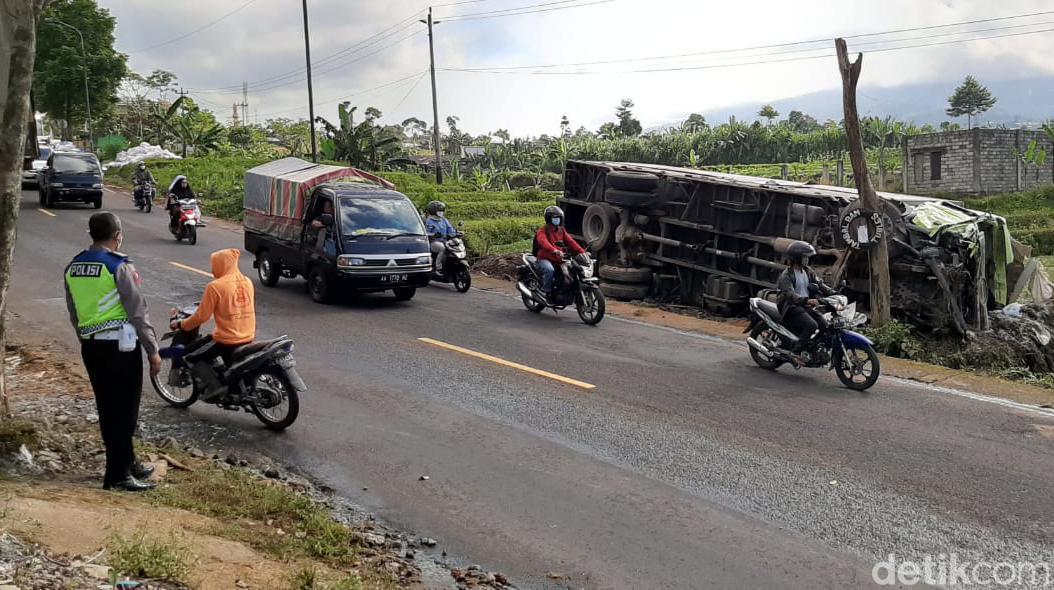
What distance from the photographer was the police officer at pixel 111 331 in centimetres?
601

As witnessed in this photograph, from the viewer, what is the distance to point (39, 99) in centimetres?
5966

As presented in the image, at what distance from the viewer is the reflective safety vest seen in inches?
236

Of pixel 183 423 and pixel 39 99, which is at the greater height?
pixel 39 99

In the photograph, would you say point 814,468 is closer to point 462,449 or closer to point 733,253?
point 462,449

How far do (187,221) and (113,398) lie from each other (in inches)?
678

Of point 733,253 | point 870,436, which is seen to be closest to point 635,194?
point 733,253

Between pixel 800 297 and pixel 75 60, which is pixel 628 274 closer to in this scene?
pixel 800 297

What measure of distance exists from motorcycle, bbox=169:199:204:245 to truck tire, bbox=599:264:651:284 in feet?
37.3

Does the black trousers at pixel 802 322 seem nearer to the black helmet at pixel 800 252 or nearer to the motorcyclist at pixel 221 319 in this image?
the black helmet at pixel 800 252

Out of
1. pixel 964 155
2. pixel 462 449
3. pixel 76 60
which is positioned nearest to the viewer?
pixel 462 449

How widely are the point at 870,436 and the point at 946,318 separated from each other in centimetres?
511

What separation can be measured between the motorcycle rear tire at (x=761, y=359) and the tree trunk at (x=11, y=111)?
7672mm

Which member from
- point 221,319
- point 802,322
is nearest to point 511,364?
point 802,322

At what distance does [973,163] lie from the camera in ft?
122
